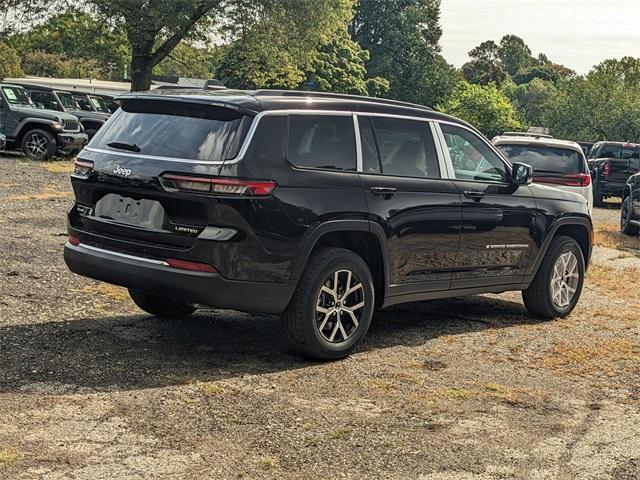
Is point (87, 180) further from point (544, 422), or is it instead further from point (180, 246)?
point (544, 422)

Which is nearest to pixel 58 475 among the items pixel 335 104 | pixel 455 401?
pixel 455 401

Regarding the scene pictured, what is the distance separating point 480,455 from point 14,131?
68.5 feet

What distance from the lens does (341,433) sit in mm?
5078

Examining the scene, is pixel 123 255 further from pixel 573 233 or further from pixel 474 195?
pixel 573 233

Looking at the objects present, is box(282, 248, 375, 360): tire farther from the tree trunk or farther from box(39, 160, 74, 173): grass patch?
the tree trunk

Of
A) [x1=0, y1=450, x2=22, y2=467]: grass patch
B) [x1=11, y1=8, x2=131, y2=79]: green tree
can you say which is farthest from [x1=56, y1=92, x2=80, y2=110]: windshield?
[x1=0, y1=450, x2=22, y2=467]: grass patch

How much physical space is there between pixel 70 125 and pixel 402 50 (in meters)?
70.1

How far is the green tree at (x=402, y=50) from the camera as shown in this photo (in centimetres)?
9088

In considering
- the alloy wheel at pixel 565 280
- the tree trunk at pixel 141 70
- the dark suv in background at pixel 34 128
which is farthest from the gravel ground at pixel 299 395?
the tree trunk at pixel 141 70

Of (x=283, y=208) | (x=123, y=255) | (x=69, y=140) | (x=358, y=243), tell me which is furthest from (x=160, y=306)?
(x=69, y=140)

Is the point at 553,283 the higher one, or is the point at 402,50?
the point at 402,50

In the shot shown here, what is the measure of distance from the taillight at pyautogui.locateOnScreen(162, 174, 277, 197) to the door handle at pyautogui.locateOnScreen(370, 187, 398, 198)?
3.40 feet

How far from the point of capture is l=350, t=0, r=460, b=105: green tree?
9088cm

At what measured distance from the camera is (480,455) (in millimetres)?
4867
